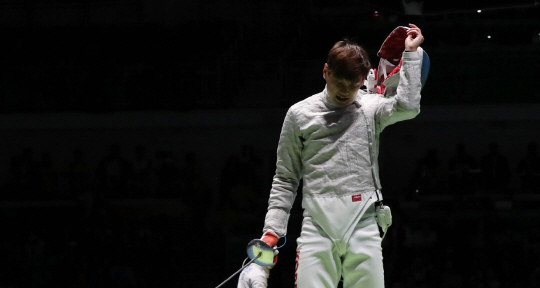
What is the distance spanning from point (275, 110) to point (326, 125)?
433 centimetres

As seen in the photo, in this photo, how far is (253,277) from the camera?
2098 millimetres

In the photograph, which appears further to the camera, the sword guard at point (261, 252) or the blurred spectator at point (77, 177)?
the blurred spectator at point (77, 177)

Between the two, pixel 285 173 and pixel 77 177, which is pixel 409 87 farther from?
pixel 77 177

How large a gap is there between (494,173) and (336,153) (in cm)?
474

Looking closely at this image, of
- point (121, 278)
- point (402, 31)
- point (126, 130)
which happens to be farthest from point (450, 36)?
point (402, 31)

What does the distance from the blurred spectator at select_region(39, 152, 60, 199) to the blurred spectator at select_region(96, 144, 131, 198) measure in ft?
1.62

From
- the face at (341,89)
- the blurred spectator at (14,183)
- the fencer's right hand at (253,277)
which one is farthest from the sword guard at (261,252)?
the blurred spectator at (14,183)

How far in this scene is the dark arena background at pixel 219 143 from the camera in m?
6.01

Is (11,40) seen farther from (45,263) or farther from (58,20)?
(45,263)

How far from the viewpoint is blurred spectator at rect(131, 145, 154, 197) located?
258 inches

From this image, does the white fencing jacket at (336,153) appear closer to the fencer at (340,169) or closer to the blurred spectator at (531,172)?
the fencer at (340,169)

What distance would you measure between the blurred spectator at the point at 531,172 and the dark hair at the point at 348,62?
15.7ft

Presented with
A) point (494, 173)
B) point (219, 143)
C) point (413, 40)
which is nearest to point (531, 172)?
point (494, 173)

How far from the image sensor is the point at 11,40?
7570 mm
